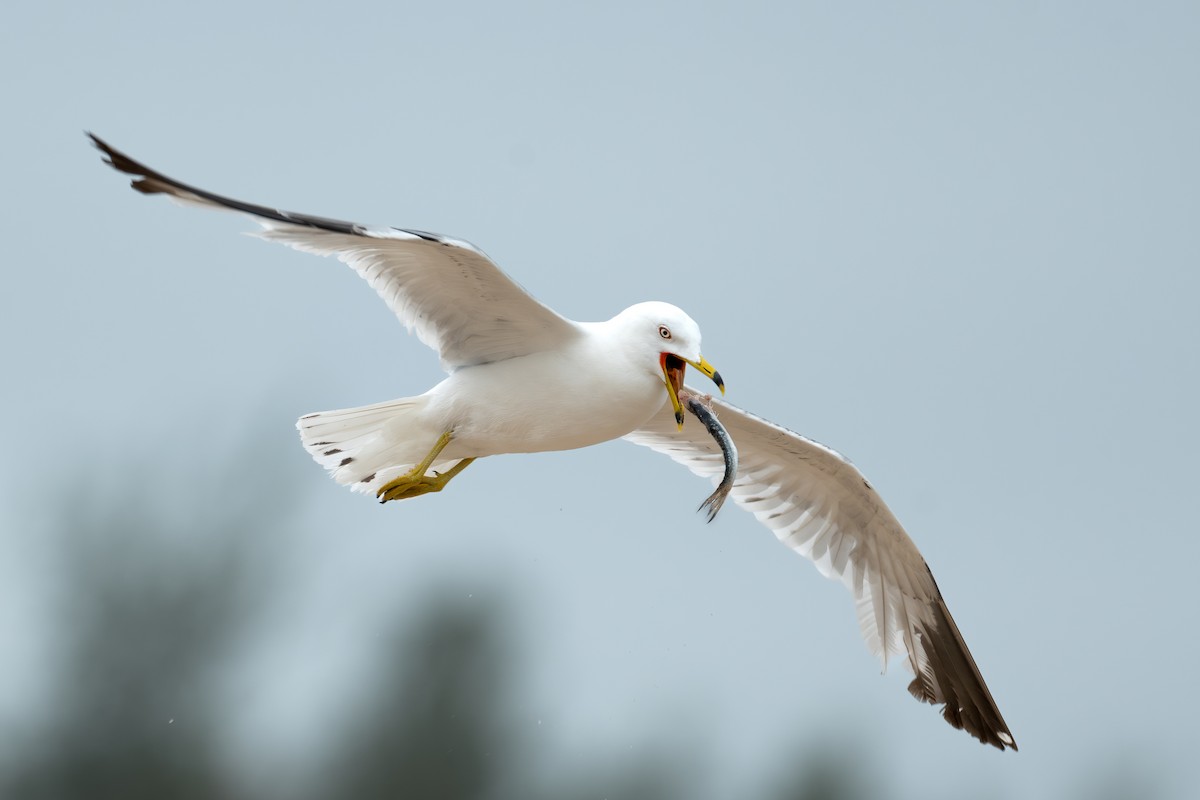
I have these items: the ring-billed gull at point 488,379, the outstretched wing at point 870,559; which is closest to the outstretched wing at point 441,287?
the ring-billed gull at point 488,379

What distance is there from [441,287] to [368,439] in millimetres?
959

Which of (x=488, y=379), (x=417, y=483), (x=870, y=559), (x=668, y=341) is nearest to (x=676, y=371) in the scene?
(x=668, y=341)

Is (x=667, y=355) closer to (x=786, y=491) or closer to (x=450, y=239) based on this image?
(x=450, y=239)

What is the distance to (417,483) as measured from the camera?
9859mm

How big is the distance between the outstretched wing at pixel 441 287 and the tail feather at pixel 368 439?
1.12 feet

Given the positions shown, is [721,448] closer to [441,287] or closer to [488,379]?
[488,379]

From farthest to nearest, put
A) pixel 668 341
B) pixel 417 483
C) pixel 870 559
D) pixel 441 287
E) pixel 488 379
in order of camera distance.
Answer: pixel 870 559 → pixel 417 483 → pixel 488 379 → pixel 441 287 → pixel 668 341

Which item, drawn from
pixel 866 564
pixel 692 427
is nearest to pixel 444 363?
pixel 692 427

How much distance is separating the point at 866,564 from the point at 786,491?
2.13 feet

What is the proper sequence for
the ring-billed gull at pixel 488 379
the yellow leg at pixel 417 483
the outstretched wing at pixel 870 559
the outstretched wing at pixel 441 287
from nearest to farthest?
1. the outstretched wing at pixel 441 287
2. the ring-billed gull at pixel 488 379
3. the yellow leg at pixel 417 483
4. the outstretched wing at pixel 870 559

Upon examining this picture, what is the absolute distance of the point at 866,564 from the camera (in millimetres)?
11688

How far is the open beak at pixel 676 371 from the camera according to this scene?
908 centimetres

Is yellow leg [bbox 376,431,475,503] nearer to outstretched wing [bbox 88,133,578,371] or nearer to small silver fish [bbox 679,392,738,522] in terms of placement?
outstretched wing [bbox 88,133,578,371]

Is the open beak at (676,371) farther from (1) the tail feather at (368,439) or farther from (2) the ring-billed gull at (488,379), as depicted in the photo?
(1) the tail feather at (368,439)
